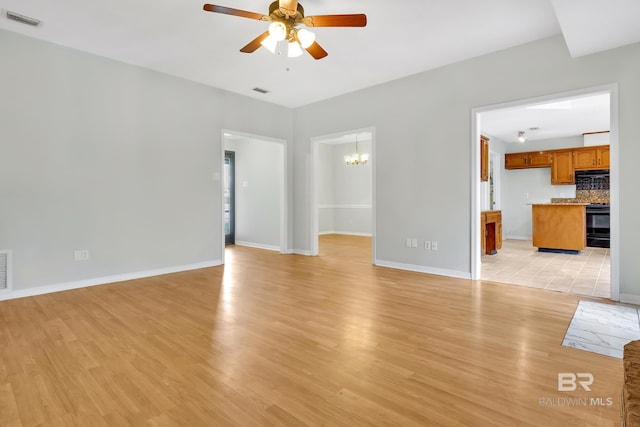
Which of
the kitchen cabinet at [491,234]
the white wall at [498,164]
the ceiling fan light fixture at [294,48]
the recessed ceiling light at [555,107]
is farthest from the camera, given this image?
the white wall at [498,164]

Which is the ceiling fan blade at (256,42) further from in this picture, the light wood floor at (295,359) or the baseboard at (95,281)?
the baseboard at (95,281)

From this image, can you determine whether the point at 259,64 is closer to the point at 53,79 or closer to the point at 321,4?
the point at 321,4

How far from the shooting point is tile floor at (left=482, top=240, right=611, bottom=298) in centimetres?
407

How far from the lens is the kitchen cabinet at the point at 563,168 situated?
27.8 feet

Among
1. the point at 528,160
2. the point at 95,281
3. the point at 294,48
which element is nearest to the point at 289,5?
the point at 294,48

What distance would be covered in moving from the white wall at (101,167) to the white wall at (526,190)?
8191mm

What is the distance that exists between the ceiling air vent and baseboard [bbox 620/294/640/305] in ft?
22.3

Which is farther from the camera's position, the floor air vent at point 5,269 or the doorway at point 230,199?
the doorway at point 230,199

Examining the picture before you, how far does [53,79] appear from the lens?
3.93m

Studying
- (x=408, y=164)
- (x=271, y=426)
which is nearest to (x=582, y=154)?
(x=408, y=164)

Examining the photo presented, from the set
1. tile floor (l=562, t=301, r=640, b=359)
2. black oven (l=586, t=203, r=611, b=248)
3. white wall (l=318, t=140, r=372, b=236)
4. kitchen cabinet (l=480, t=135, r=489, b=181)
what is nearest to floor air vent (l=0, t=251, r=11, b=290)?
tile floor (l=562, t=301, r=640, b=359)

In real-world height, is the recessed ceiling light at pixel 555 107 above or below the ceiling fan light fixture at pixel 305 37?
above

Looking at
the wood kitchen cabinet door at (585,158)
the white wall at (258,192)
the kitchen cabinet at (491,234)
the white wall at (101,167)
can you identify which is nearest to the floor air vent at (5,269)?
the white wall at (101,167)

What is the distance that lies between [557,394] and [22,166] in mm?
5292
